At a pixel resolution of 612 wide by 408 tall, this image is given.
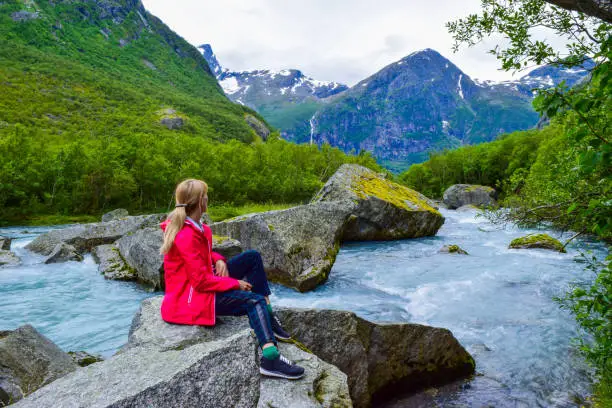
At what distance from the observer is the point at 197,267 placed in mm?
4566

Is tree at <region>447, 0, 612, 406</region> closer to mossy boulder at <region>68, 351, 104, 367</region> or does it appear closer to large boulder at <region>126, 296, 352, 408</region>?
large boulder at <region>126, 296, 352, 408</region>

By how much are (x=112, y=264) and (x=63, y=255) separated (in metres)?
A: 3.95

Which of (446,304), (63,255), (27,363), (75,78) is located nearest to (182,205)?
(27,363)

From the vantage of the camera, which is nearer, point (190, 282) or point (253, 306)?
point (190, 282)

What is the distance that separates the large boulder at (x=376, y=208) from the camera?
20.7m

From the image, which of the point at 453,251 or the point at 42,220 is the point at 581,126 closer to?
the point at 453,251

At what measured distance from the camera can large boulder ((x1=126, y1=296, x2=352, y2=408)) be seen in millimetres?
3924

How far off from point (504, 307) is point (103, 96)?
143289 mm

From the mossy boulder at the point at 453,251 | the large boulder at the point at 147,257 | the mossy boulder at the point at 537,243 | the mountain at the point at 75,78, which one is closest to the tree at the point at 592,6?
the large boulder at the point at 147,257

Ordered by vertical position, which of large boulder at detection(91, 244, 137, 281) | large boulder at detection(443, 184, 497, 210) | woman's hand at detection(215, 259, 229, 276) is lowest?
large boulder at detection(91, 244, 137, 281)

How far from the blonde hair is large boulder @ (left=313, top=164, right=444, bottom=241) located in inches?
591

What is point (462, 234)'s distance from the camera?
84.4 feet

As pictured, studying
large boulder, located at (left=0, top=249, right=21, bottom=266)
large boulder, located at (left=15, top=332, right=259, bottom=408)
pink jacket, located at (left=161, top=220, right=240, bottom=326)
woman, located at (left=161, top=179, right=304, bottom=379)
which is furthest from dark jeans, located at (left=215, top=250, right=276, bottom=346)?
large boulder, located at (left=0, top=249, right=21, bottom=266)

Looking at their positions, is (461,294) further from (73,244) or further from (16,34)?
(16,34)
